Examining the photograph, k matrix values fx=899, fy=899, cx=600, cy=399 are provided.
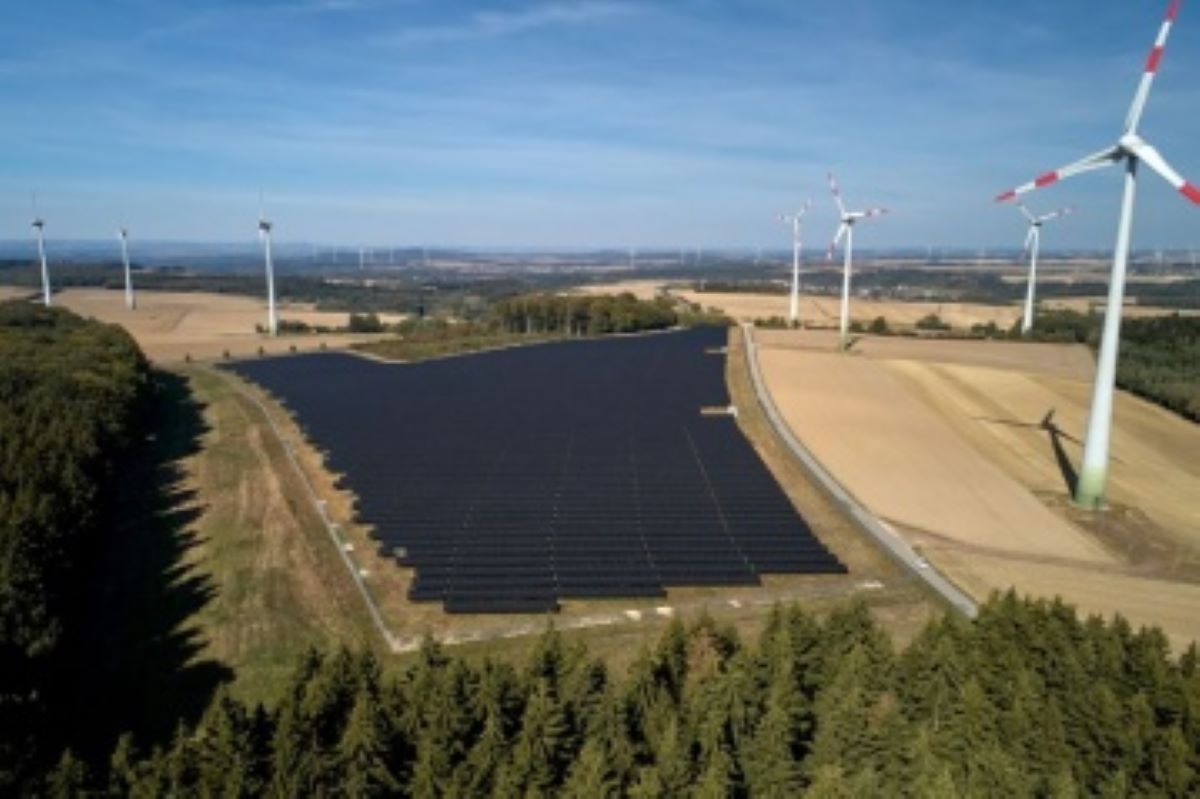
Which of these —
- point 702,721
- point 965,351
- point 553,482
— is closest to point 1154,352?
point 965,351

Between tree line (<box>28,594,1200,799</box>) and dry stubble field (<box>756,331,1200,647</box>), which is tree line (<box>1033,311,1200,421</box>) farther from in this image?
tree line (<box>28,594,1200,799</box>)

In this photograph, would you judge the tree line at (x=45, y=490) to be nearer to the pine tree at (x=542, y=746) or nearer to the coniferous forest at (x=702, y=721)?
the coniferous forest at (x=702, y=721)

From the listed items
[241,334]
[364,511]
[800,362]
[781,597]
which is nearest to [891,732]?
[781,597]

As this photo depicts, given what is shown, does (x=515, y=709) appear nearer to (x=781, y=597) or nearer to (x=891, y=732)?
(x=891, y=732)

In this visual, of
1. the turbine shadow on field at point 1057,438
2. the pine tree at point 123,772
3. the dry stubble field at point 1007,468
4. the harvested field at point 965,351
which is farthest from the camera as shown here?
the harvested field at point 965,351

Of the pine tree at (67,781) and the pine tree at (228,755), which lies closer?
the pine tree at (67,781)

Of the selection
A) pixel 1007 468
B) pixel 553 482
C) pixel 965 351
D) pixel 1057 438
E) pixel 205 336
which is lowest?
pixel 205 336

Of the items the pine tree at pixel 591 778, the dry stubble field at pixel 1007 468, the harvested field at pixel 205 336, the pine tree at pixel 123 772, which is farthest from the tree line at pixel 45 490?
the harvested field at pixel 205 336

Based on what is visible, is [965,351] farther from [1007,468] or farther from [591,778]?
[591,778]
